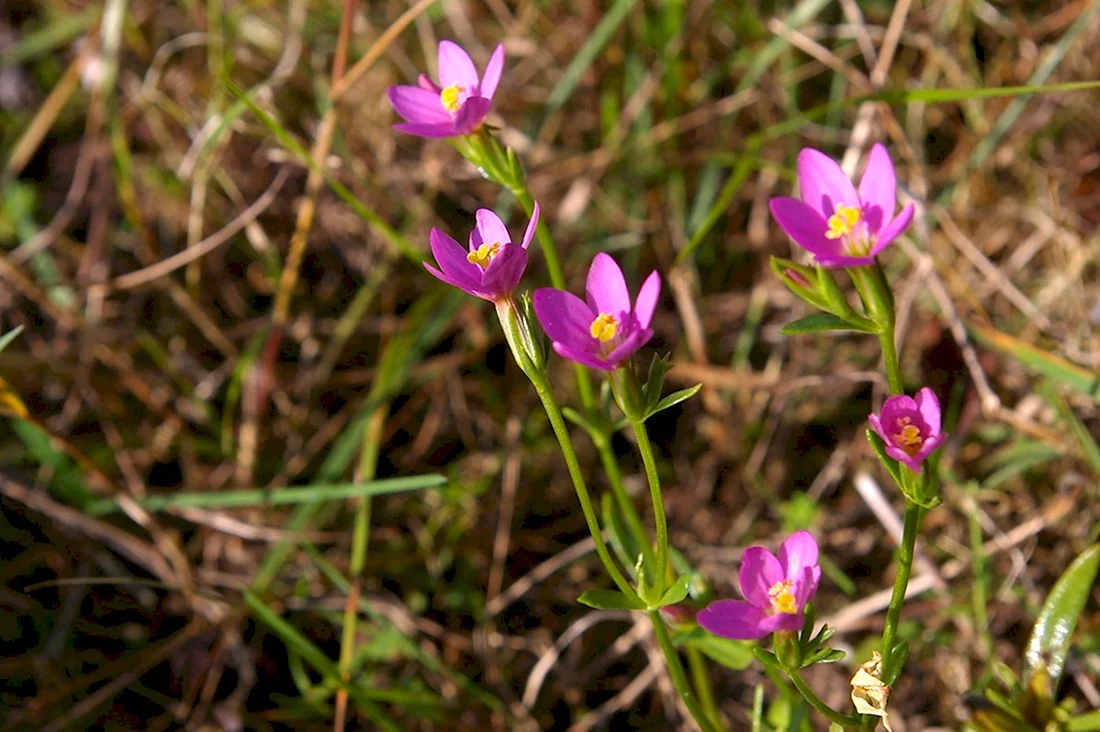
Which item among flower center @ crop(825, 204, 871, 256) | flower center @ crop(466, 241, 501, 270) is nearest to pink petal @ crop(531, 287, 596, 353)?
flower center @ crop(466, 241, 501, 270)

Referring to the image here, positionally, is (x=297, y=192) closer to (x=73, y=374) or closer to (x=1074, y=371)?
(x=73, y=374)

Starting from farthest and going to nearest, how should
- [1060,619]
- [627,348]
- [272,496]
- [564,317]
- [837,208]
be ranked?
[272,496]
[1060,619]
[837,208]
[564,317]
[627,348]

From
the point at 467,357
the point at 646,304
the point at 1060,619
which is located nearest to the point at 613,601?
the point at 646,304

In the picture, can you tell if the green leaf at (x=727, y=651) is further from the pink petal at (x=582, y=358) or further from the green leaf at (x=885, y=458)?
the pink petal at (x=582, y=358)

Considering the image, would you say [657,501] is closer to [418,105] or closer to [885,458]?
[885,458]

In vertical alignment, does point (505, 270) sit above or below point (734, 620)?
above

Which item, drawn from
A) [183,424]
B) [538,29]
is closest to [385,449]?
[183,424]

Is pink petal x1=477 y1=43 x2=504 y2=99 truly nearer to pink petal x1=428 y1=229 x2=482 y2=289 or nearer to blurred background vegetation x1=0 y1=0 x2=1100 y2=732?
pink petal x1=428 y1=229 x2=482 y2=289
